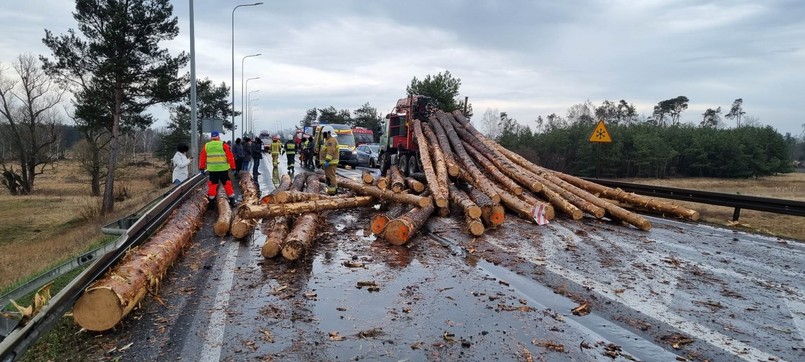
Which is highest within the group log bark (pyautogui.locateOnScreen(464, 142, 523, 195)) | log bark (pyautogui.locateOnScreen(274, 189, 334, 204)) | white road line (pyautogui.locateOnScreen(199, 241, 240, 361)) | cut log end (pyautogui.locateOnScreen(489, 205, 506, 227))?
log bark (pyautogui.locateOnScreen(464, 142, 523, 195))

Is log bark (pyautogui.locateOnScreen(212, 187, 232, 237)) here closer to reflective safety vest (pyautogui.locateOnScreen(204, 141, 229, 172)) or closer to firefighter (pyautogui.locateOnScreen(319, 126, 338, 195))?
reflective safety vest (pyautogui.locateOnScreen(204, 141, 229, 172))

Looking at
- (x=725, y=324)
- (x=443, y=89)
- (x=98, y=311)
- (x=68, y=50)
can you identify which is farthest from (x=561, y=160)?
(x=98, y=311)

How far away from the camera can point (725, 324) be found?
16.4ft

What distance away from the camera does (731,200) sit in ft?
38.8

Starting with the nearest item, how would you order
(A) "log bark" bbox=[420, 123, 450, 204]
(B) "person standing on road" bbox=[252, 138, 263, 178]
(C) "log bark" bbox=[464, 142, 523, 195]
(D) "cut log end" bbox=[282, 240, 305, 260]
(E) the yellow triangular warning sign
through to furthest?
(D) "cut log end" bbox=[282, 240, 305, 260] < (A) "log bark" bbox=[420, 123, 450, 204] < (C) "log bark" bbox=[464, 142, 523, 195] < (E) the yellow triangular warning sign < (B) "person standing on road" bbox=[252, 138, 263, 178]

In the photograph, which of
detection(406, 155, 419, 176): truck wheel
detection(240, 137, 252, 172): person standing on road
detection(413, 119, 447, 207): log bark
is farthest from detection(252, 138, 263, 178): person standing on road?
detection(413, 119, 447, 207): log bark

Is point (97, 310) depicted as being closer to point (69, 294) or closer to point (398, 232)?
point (69, 294)

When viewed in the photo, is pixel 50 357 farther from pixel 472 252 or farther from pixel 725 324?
pixel 725 324

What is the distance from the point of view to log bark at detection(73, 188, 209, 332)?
4379 mm

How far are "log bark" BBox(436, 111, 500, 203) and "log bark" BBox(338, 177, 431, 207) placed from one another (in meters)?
1.75

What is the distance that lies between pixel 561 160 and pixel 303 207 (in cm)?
3516

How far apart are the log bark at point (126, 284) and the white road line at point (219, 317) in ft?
2.25

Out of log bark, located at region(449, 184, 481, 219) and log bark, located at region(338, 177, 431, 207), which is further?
log bark, located at region(338, 177, 431, 207)

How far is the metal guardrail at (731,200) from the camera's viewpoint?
10.7 m
